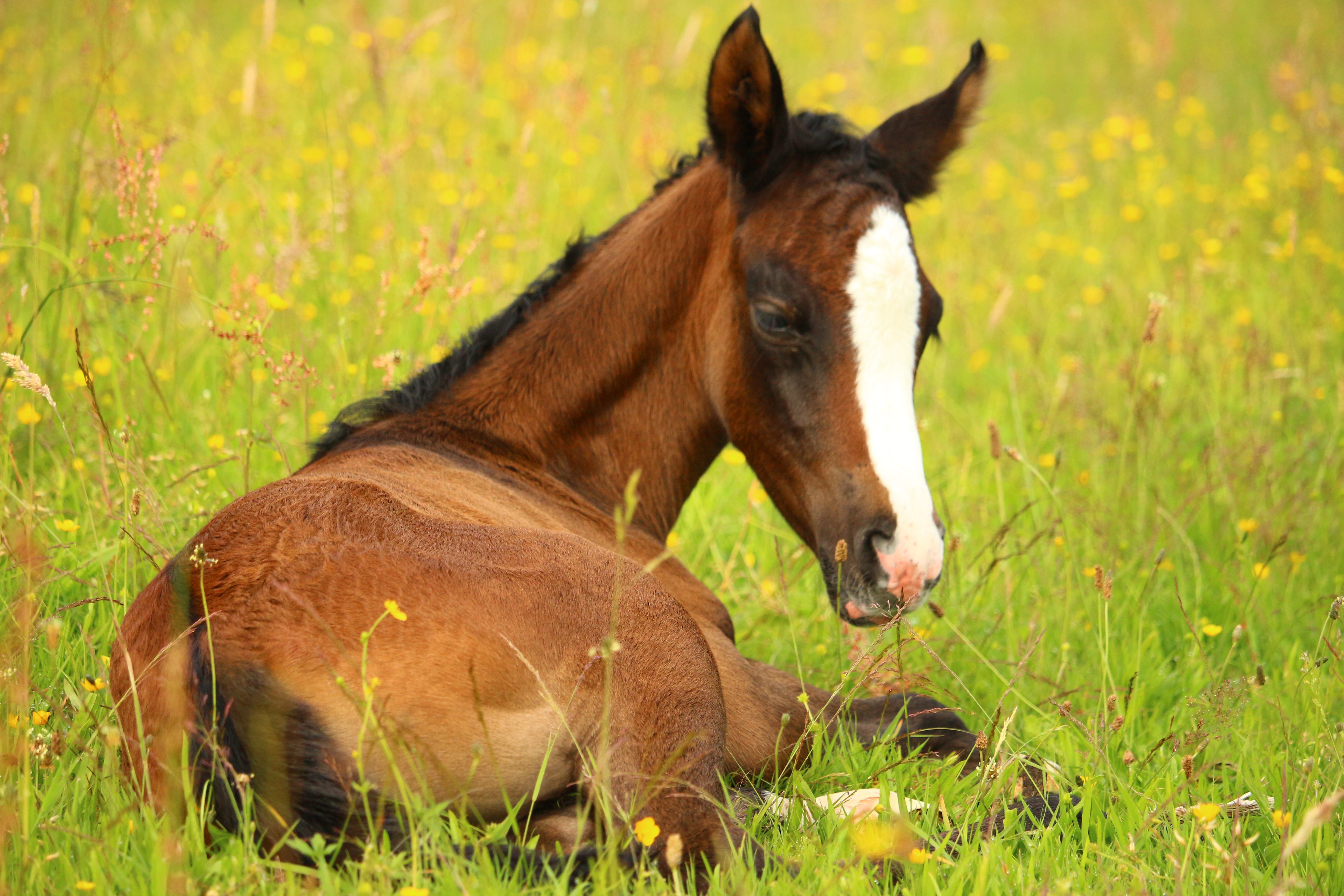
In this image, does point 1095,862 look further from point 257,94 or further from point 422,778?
point 257,94

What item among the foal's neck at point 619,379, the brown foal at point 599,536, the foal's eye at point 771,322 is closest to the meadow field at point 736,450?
the brown foal at point 599,536

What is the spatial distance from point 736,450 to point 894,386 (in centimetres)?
162

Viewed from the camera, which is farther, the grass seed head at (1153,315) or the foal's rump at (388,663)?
the grass seed head at (1153,315)

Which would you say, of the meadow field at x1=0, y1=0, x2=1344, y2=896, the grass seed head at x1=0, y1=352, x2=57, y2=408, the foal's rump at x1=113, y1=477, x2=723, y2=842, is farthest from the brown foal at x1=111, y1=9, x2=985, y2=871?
the grass seed head at x1=0, y1=352, x2=57, y2=408

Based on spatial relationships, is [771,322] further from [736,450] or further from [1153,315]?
[736,450]

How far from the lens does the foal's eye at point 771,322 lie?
110 inches

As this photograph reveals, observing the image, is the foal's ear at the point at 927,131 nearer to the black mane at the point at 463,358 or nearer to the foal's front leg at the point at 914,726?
the black mane at the point at 463,358

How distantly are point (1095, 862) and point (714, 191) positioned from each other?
2009mm

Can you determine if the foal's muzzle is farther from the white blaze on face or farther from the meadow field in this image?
the meadow field

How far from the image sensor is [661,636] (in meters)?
2.36

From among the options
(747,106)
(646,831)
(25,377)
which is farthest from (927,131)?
(25,377)

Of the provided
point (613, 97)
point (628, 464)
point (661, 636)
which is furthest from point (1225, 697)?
point (613, 97)

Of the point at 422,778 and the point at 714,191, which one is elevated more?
the point at 714,191

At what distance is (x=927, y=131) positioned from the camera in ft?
10.9
